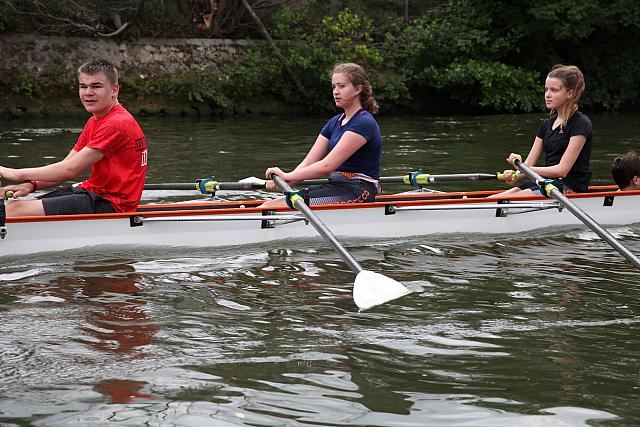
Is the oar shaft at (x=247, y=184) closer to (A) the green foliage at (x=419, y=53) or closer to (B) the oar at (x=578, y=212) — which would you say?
(B) the oar at (x=578, y=212)

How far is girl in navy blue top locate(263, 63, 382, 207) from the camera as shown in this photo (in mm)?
7664

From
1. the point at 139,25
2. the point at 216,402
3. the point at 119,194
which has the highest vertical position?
the point at 139,25

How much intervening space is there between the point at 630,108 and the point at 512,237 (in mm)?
19387

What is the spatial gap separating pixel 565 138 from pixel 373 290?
332 cm

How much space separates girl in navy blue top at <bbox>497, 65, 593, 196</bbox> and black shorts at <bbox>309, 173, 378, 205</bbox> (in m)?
1.39

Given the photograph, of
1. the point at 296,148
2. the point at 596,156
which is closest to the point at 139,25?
the point at 296,148

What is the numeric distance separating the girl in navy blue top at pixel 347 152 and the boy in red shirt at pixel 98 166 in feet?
3.77

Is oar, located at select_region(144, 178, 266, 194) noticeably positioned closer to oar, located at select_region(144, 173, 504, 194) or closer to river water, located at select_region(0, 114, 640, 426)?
oar, located at select_region(144, 173, 504, 194)

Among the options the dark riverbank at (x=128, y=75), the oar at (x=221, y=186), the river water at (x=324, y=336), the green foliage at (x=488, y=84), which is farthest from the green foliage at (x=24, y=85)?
the river water at (x=324, y=336)

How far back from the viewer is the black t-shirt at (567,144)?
8422 mm

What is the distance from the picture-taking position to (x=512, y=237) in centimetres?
852

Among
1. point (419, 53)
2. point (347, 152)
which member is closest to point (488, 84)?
point (419, 53)

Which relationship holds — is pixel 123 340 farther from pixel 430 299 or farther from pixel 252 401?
pixel 430 299

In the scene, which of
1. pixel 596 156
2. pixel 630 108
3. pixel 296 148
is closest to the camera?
pixel 596 156
